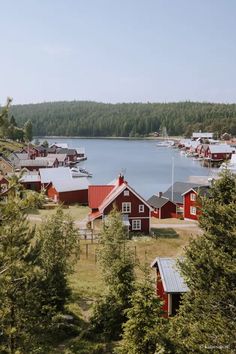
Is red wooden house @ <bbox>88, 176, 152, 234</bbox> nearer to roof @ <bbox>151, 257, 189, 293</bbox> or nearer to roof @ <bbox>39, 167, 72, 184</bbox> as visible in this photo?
roof @ <bbox>39, 167, 72, 184</bbox>

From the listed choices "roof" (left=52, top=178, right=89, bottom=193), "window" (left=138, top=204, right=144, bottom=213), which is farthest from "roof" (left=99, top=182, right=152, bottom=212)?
"roof" (left=52, top=178, right=89, bottom=193)

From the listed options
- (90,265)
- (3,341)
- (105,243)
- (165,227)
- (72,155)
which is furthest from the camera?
(72,155)

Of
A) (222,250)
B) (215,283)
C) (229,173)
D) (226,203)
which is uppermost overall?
(229,173)

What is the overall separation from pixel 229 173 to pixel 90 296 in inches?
528

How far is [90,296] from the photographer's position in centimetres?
2514

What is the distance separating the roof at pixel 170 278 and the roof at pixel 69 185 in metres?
37.3

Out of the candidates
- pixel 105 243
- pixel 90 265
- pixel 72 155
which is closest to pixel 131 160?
pixel 72 155

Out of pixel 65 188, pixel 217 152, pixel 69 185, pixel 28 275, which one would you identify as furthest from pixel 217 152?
pixel 28 275

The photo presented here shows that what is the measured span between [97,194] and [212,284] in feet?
107

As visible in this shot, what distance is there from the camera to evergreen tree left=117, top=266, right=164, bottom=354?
14.6 meters

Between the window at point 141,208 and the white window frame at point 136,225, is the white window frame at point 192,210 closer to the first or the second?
the window at point 141,208

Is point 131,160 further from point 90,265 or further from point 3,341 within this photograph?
point 3,341

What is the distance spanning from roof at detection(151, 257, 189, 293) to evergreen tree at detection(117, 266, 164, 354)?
12.6ft

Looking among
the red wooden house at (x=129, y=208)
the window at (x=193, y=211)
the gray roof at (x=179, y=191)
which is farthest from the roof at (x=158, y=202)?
the red wooden house at (x=129, y=208)
